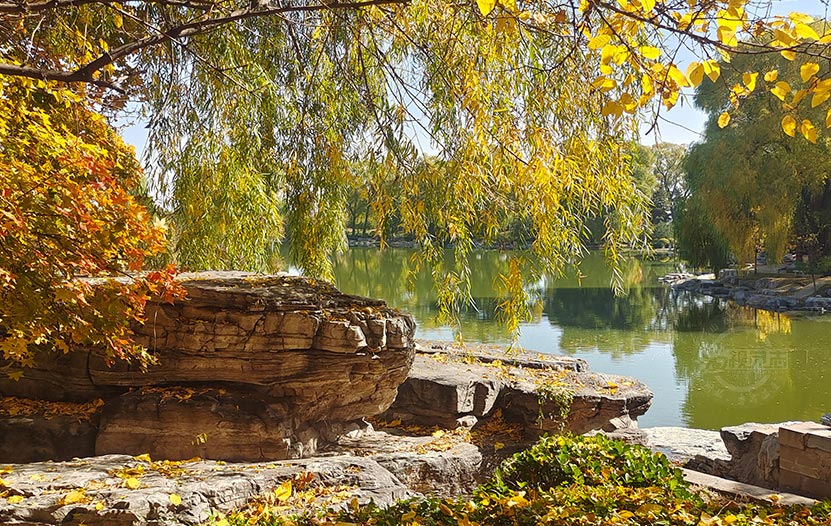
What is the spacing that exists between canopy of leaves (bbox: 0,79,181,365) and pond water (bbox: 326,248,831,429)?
1.71 metres

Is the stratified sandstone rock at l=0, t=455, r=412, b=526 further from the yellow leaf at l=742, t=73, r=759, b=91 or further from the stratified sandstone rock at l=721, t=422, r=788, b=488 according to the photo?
the stratified sandstone rock at l=721, t=422, r=788, b=488

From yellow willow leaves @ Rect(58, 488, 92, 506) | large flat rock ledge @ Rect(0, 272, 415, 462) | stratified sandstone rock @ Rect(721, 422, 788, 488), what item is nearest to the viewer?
yellow willow leaves @ Rect(58, 488, 92, 506)

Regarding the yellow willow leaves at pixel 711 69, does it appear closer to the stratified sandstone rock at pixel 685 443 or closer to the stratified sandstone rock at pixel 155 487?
the stratified sandstone rock at pixel 155 487

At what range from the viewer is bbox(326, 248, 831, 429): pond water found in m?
9.57

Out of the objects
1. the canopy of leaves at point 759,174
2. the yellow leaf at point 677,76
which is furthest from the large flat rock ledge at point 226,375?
the canopy of leaves at point 759,174

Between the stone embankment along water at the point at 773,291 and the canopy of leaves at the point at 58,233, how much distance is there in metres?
17.2

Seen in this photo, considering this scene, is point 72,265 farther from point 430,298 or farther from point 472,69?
point 430,298

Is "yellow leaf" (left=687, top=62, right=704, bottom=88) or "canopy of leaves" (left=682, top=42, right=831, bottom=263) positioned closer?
"yellow leaf" (left=687, top=62, right=704, bottom=88)

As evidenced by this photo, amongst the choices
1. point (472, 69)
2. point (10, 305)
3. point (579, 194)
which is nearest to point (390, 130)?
point (472, 69)

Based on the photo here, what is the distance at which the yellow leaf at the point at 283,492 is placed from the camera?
3615 mm

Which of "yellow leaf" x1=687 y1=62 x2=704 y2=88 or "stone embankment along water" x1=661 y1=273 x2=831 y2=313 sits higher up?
"yellow leaf" x1=687 y1=62 x2=704 y2=88

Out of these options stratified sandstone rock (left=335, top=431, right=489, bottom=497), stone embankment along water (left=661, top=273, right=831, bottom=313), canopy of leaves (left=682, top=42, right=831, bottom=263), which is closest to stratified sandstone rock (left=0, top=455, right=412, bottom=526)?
stratified sandstone rock (left=335, top=431, right=489, bottom=497)

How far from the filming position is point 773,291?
62.1 feet

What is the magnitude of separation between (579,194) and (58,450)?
146 inches
